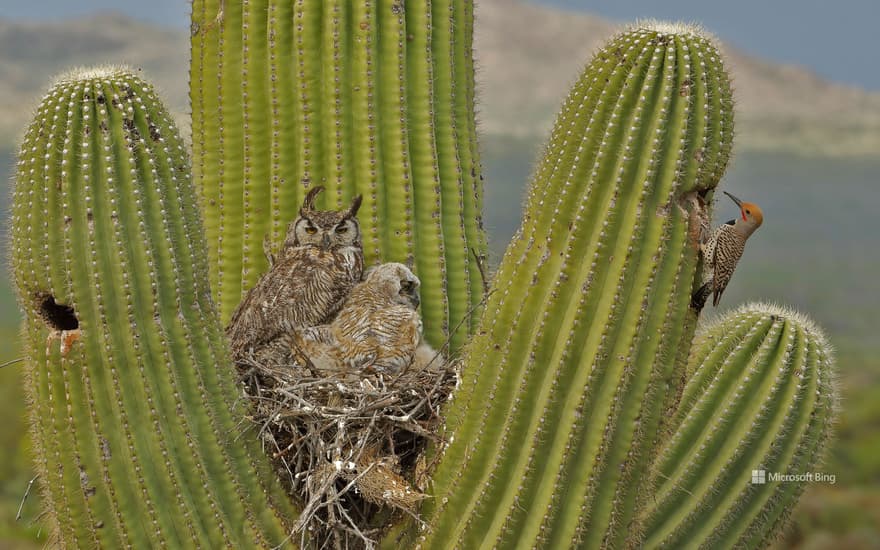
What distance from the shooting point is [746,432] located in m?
6.67

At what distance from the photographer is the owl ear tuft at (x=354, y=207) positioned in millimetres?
7177

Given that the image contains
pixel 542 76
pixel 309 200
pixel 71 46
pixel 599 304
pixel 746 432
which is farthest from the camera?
pixel 71 46

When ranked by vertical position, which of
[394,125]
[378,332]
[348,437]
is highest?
[394,125]

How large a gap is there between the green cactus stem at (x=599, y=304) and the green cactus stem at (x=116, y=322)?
119 centimetres

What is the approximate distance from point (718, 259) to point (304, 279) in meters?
2.81

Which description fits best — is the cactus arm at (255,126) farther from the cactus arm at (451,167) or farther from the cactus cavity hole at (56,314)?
the cactus cavity hole at (56,314)

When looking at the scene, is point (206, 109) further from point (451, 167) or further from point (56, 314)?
point (56, 314)

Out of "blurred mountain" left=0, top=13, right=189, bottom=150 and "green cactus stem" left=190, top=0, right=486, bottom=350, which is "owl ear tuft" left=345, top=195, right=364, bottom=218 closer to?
"green cactus stem" left=190, top=0, right=486, bottom=350

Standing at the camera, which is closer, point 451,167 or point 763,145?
point 451,167

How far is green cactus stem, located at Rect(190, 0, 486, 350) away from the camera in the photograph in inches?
288

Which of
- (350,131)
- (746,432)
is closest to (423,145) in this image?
(350,131)

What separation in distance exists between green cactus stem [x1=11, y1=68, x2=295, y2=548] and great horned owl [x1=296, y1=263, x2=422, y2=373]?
6.81 ft

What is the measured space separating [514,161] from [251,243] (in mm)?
111443

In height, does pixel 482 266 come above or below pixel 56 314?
above
